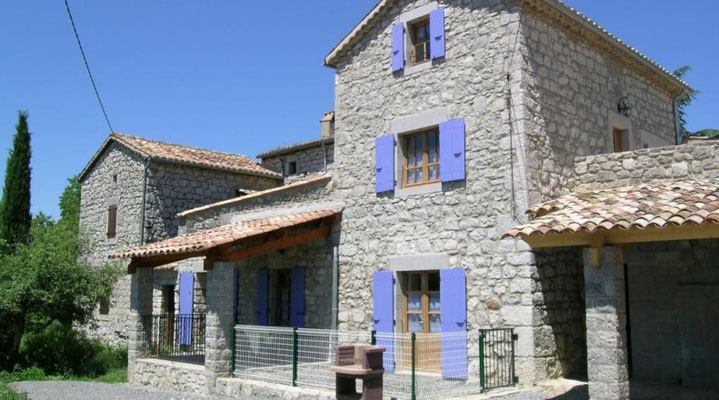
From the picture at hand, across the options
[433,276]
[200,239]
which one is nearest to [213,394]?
[200,239]

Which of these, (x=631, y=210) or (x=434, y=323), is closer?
(x=631, y=210)

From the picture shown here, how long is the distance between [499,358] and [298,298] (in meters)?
4.78

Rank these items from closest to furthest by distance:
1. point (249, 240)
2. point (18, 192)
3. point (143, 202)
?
point (249, 240) < point (143, 202) < point (18, 192)

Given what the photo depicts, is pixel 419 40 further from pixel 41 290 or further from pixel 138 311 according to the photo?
pixel 41 290

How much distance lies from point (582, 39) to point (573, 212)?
477 centimetres

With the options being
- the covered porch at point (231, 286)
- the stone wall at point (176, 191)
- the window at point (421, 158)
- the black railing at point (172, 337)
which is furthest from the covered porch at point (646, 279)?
the stone wall at point (176, 191)

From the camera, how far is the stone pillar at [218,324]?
35.6 ft

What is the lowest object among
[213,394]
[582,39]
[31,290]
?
[213,394]

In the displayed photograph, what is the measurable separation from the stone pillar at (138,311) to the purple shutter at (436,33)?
742 centimetres

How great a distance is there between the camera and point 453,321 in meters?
10.1

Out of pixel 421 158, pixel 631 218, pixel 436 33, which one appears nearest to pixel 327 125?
pixel 421 158

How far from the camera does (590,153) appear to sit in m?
11.3

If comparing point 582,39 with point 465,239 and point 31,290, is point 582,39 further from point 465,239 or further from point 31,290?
point 31,290

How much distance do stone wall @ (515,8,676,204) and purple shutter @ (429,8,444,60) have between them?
4.80 feet
